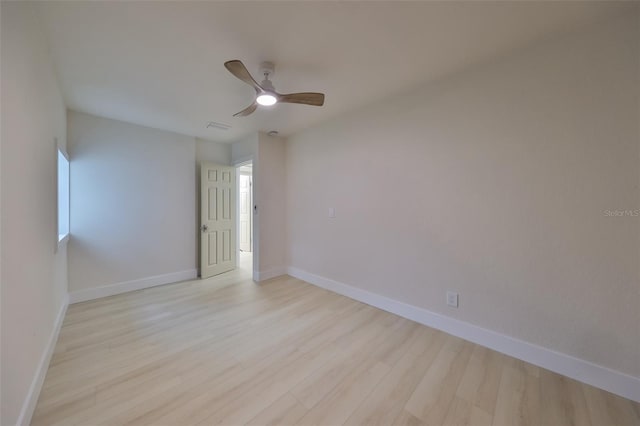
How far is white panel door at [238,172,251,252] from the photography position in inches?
243

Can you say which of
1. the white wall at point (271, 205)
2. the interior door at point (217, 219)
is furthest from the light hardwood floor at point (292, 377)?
the interior door at point (217, 219)

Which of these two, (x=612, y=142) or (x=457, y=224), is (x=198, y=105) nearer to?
(x=457, y=224)

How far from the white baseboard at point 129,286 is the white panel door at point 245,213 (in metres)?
2.37

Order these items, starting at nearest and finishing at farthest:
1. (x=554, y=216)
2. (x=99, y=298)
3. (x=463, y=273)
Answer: (x=554, y=216) < (x=463, y=273) < (x=99, y=298)

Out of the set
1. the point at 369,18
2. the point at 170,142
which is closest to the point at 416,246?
the point at 369,18

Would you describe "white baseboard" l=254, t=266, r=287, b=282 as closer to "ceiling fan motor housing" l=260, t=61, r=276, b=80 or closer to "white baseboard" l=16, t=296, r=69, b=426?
"white baseboard" l=16, t=296, r=69, b=426

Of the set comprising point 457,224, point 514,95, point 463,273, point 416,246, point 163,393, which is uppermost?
point 514,95

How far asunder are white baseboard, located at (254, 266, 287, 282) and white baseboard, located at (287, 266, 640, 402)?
5.27 feet

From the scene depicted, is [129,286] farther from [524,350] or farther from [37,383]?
[524,350]

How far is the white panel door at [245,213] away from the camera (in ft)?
20.2

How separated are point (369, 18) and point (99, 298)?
13.9 feet

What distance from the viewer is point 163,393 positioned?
1.51 m

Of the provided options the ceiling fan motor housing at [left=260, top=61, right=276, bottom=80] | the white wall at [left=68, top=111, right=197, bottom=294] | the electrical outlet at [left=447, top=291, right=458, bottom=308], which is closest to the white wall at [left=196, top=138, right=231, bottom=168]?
the white wall at [left=68, top=111, right=197, bottom=294]

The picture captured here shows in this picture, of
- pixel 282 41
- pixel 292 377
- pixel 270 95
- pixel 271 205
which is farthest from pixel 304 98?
pixel 292 377
